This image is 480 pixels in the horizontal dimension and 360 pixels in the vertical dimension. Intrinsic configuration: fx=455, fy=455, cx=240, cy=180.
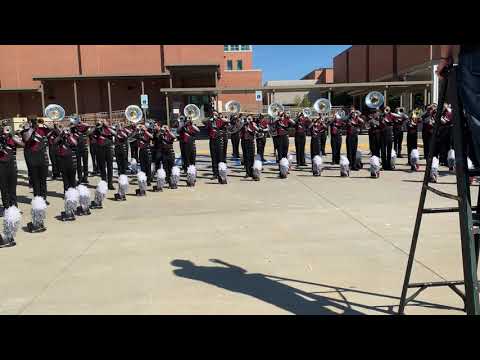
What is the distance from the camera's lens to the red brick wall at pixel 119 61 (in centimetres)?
3722

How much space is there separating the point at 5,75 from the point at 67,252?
3633 centimetres

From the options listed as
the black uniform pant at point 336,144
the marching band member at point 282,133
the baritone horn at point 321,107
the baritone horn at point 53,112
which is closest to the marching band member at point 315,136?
the black uniform pant at point 336,144

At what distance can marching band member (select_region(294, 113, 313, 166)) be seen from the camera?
15.5 meters

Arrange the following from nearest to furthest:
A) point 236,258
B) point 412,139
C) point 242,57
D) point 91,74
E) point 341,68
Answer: point 236,258 < point 412,139 < point 91,74 < point 242,57 < point 341,68

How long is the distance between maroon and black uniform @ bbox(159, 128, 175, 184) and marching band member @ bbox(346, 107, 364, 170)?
5.71 metres

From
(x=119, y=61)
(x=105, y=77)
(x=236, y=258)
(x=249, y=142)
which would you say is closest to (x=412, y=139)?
(x=249, y=142)

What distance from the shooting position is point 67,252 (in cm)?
651

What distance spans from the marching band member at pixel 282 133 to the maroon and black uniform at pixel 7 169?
26.5 ft

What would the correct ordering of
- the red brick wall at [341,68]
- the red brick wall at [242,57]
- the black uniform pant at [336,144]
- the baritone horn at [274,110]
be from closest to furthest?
the black uniform pant at [336,144]
the baritone horn at [274,110]
the red brick wall at [242,57]
the red brick wall at [341,68]

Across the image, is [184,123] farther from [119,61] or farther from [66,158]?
[119,61]

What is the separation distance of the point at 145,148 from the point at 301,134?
222 inches

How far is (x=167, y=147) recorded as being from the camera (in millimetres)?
12586

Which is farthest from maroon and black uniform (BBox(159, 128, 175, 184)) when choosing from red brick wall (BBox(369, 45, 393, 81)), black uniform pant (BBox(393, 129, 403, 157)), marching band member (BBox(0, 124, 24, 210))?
red brick wall (BBox(369, 45, 393, 81))

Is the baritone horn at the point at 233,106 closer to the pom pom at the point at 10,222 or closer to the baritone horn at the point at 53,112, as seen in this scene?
the baritone horn at the point at 53,112
